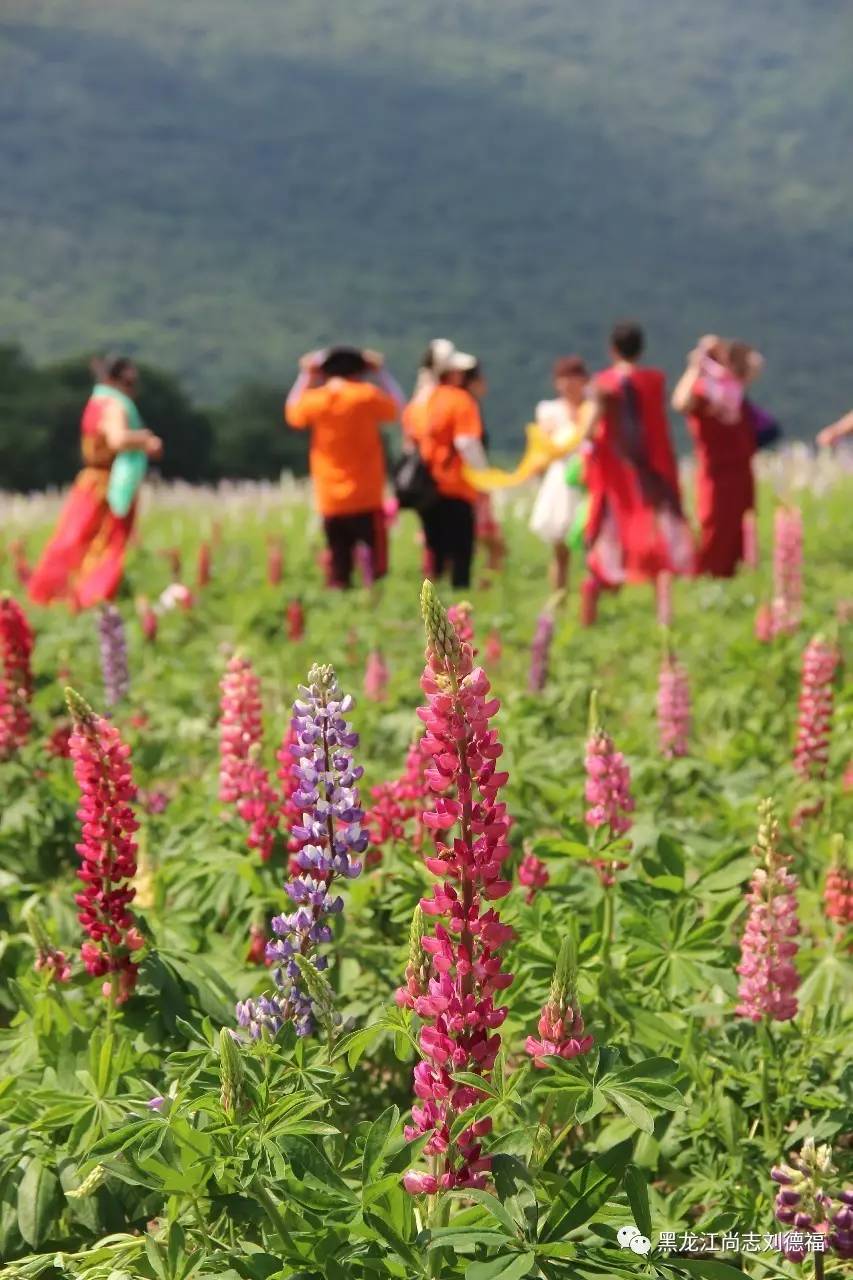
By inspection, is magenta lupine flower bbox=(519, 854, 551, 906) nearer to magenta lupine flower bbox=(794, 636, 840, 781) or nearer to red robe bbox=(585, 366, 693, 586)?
magenta lupine flower bbox=(794, 636, 840, 781)

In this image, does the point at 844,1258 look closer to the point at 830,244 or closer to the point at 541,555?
the point at 541,555

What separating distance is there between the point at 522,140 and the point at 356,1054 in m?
146

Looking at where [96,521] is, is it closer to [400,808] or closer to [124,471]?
[124,471]

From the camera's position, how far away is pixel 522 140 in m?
139

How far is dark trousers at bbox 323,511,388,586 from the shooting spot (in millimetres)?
12234

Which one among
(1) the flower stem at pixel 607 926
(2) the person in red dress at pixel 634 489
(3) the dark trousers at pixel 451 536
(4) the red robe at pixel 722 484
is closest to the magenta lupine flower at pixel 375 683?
(1) the flower stem at pixel 607 926

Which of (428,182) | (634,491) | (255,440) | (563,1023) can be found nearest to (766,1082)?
(563,1023)

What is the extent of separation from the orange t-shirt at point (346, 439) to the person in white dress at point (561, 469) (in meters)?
1.42

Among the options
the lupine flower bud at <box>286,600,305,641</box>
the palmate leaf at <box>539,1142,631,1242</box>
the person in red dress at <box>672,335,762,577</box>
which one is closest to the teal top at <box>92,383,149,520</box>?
the lupine flower bud at <box>286,600,305,641</box>

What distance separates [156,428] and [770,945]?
42.4 metres

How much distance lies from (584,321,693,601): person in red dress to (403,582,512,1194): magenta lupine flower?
30.8 ft

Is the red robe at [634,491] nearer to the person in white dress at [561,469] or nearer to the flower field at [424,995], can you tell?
the person in white dress at [561,469]

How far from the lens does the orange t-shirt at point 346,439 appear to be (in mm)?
11984

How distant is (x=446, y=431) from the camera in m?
11.8
